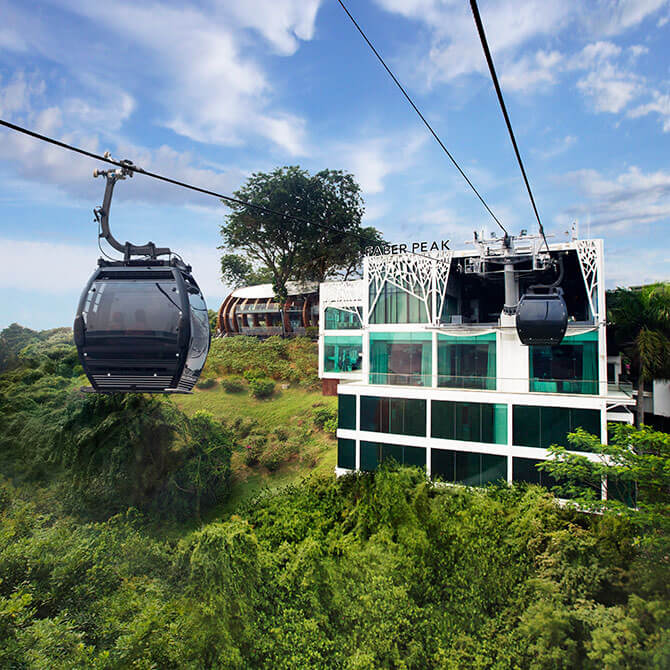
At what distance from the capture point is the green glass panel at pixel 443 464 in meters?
13.4

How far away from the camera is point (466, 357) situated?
15.9 meters

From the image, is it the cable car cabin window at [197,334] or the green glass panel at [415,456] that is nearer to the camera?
the cable car cabin window at [197,334]

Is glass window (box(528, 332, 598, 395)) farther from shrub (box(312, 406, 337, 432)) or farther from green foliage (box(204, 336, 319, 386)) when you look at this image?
green foliage (box(204, 336, 319, 386))

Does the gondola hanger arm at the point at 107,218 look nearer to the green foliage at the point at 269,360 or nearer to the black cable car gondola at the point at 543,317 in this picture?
the black cable car gondola at the point at 543,317

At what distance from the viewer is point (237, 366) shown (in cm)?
2716

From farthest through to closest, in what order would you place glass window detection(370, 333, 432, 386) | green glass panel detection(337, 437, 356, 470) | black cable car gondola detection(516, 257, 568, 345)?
glass window detection(370, 333, 432, 386), green glass panel detection(337, 437, 356, 470), black cable car gondola detection(516, 257, 568, 345)

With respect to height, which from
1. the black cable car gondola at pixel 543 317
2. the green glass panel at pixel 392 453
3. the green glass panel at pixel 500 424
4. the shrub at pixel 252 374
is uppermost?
the black cable car gondola at pixel 543 317

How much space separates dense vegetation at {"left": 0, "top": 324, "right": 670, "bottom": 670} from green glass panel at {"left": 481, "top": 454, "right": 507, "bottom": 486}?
0.73 m

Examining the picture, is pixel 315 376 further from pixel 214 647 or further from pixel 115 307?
pixel 115 307

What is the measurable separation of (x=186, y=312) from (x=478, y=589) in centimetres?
828

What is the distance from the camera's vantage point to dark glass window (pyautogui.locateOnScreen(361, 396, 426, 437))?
13958mm

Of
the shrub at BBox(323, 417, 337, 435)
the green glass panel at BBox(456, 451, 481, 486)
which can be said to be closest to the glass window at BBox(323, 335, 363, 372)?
the shrub at BBox(323, 417, 337, 435)

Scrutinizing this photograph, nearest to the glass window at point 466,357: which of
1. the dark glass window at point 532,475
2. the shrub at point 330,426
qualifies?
the dark glass window at point 532,475

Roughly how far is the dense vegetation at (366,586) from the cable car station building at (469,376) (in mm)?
1710
